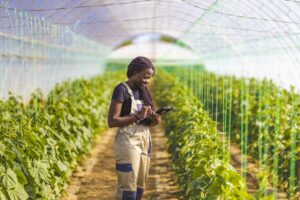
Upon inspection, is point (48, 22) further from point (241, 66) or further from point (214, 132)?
point (241, 66)

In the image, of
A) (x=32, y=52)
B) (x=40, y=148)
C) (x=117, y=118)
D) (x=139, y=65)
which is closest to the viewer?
(x=117, y=118)

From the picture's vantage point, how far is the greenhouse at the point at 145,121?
5660 mm

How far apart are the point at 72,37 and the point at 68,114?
29.9 ft

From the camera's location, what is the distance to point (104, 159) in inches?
435

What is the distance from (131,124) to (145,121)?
7.9 inches

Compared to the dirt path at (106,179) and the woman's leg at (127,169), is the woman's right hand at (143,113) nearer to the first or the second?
the woman's leg at (127,169)

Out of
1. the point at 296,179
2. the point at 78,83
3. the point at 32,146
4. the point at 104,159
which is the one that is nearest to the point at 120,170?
the point at 32,146

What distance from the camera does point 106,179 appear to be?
363 inches

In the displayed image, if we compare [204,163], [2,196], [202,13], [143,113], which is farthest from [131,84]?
[202,13]

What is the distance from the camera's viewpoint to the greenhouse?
18.6ft

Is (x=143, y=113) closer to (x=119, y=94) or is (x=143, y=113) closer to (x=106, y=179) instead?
(x=119, y=94)

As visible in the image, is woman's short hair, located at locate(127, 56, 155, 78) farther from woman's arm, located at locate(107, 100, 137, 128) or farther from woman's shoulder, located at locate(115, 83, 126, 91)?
woman's arm, located at locate(107, 100, 137, 128)

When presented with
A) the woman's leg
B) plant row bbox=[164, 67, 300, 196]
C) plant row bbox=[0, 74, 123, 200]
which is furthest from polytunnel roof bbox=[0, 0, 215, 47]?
the woman's leg

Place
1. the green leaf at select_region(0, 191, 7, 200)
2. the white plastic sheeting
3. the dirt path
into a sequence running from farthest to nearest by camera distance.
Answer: the white plastic sheeting
the dirt path
the green leaf at select_region(0, 191, 7, 200)
